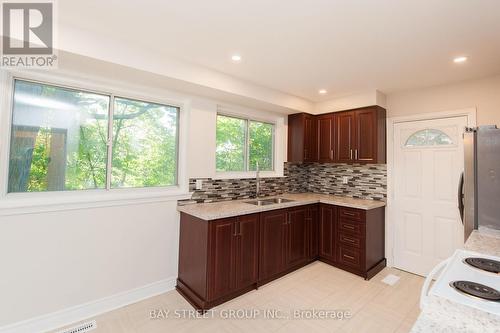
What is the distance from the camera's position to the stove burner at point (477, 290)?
0.91 m

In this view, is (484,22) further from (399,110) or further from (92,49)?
(92,49)

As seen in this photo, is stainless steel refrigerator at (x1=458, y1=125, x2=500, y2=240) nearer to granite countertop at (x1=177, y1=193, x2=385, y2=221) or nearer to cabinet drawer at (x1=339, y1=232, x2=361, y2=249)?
granite countertop at (x1=177, y1=193, x2=385, y2=221)

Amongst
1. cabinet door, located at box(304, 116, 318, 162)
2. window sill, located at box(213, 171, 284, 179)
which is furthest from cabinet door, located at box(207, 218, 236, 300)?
cabinet door, located at box(304, 116, 318, 162)

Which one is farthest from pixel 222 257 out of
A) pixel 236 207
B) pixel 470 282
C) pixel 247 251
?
pixel 470 282

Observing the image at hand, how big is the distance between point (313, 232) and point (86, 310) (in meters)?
2.72

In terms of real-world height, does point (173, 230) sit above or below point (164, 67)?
below

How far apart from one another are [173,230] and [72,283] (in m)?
0.99

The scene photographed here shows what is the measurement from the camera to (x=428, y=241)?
10.5ft

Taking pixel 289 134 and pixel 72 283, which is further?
pixel 289 134

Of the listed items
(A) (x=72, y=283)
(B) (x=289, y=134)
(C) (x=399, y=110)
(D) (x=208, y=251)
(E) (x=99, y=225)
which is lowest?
(A) (x=72, y=283)

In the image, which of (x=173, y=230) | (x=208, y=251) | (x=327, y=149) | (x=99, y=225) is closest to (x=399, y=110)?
(x=327, y=149)

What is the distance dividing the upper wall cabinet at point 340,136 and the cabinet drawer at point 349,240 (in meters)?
1.03

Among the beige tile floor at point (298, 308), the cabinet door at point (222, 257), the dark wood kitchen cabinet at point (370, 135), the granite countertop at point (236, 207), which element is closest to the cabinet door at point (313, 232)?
the granite countertop at point (236, 207)

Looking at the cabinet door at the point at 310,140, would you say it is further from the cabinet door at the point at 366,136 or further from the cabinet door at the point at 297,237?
the cabinet door at the point at 297,237
